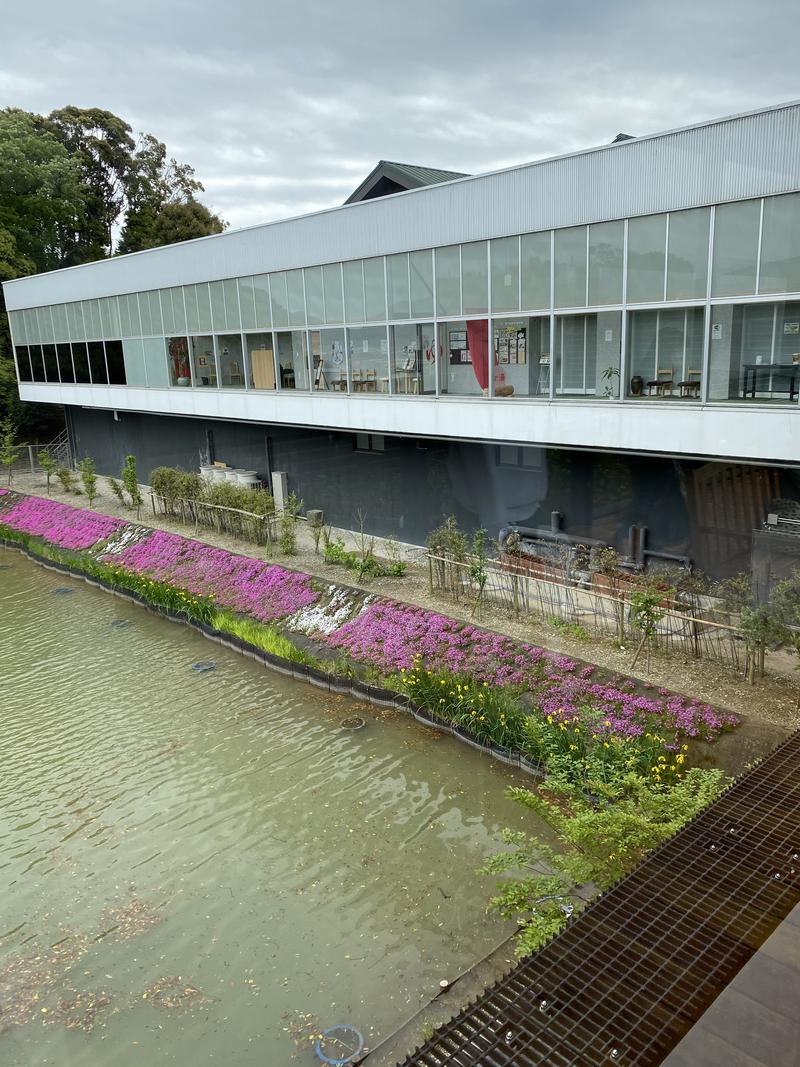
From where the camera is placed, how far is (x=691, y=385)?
10477mm

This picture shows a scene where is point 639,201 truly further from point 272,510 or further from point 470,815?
point 272,510

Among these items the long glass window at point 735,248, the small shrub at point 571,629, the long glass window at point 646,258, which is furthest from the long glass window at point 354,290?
the small shrub at point 571,629

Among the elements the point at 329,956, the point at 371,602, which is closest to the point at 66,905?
the point at 329,956

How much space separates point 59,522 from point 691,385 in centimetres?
1688

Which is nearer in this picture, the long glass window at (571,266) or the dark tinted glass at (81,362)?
the long glass window at (571,266)

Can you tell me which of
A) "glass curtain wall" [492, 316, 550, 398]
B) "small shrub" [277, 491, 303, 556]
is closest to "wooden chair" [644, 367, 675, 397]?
"glass curtain wall" [492, 316, 550, 398]

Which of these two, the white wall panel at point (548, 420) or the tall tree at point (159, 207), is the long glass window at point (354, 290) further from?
the tall tree at point (159, 207)

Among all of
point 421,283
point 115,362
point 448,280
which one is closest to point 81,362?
point 115,362

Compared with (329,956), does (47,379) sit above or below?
above

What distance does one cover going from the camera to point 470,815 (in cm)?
800

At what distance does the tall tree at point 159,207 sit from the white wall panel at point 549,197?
863 inches

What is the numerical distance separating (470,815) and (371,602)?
5240 millimetres

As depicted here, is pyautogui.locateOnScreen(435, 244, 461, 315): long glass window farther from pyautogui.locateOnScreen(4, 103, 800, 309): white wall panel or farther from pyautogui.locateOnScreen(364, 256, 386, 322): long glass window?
pyautogui.locateOnScreen(364, 256, 386, 322): long glass window

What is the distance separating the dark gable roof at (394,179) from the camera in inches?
632
